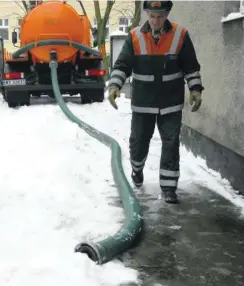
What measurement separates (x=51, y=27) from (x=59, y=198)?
6459mm

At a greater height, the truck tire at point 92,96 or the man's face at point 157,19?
the man's face at point 157,19

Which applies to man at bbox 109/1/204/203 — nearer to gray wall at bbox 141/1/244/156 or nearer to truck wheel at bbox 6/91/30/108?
gray wall at bbox 141/1/244/156

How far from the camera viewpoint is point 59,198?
4.08 meters

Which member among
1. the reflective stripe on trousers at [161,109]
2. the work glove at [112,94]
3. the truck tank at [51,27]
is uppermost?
the truck tank at [51,27]

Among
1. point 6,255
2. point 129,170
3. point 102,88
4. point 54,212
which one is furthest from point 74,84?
point 6,255

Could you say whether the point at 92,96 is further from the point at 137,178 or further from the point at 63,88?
the point at 137,178

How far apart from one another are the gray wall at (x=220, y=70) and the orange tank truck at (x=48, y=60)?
420 centimetres

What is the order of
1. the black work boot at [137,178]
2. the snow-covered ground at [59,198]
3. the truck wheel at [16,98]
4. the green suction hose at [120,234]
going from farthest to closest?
the truck wheel at [16,98]
the black work boot at [137,178]
the green suction hose at [120,234]
the snow-covered ground at [59,198]

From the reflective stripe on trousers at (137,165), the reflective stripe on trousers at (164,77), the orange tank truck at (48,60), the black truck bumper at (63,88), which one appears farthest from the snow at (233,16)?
the black truck bumper at (63,88)

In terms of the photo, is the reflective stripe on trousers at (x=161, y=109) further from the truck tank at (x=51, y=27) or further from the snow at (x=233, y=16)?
the truck tank at (x=51, y=27)

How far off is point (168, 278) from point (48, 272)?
70cm

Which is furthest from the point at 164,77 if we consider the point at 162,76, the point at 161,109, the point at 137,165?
the point at 137,165

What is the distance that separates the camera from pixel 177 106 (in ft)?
14.4

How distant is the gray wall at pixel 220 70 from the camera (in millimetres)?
4715
